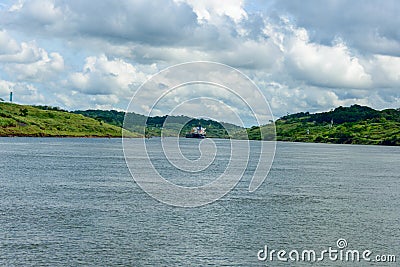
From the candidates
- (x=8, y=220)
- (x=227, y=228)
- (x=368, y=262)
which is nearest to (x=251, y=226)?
(x=227, y=228)

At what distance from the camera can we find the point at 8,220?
60.5 metres

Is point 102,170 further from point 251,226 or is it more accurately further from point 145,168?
point 251,226

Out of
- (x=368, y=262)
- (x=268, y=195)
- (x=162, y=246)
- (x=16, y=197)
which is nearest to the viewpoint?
(x=368, y=262)

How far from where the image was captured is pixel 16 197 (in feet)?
254

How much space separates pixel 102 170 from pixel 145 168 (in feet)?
35.0

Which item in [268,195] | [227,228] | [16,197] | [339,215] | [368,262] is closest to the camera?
[368,262]

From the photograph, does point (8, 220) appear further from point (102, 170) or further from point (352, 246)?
point (102, 170)

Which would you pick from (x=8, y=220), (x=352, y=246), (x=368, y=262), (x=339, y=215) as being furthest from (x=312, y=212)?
(x=8, y=220)

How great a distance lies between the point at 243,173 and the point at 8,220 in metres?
76.3

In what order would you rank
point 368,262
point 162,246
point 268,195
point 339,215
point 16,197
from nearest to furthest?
point 368,262, point 162,246, point 339,215, point 16,197, point 268,195

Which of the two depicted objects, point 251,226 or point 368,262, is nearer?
point 368,262

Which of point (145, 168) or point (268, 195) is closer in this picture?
point (268, 195)

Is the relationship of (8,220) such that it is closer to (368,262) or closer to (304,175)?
(368,262)

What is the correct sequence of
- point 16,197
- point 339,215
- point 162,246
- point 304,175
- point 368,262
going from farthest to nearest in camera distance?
point 304,175
point 16,197
point 339,215
point 162,246
point 368,262
